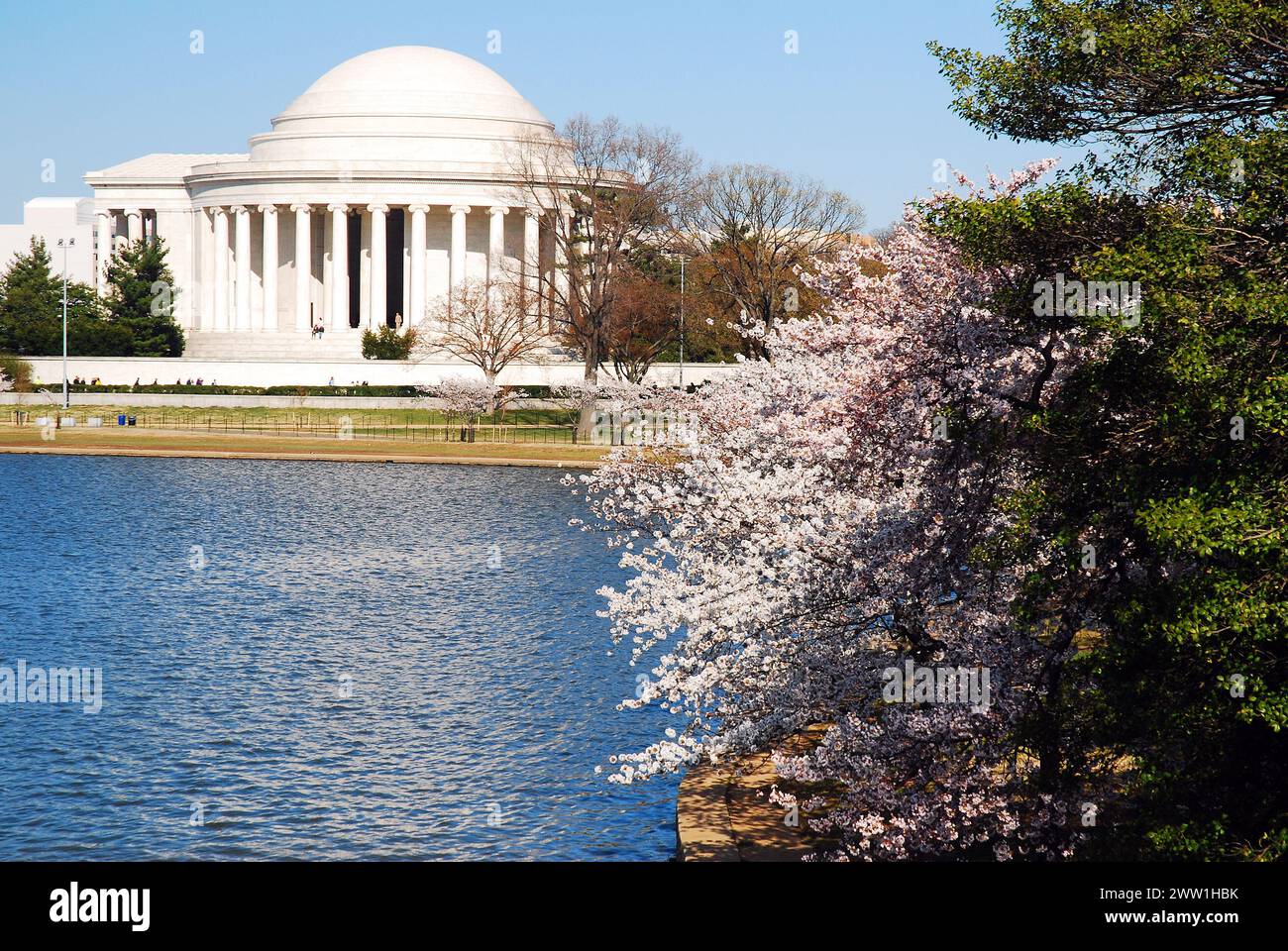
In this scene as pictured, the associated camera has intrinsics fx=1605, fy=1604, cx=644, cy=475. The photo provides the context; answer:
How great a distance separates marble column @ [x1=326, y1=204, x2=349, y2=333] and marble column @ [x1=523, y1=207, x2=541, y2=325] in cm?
1193

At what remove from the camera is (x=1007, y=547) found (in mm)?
12055

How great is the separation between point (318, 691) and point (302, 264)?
86263mm

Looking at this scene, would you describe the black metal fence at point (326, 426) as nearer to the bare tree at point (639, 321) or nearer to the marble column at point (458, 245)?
the bare tree at point (639, 321)

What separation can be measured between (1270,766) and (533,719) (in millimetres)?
12737

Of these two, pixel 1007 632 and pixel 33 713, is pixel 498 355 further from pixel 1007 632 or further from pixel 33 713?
pixel 1007 632

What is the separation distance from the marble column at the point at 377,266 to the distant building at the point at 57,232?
157 feet

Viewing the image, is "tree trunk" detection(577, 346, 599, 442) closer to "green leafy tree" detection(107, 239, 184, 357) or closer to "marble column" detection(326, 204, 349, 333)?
"marble column" detection(326, 204, 349, 333)

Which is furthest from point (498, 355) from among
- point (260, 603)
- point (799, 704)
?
point (799, 704)

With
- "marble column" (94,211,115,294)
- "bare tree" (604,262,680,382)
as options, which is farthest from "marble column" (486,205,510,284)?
"marble column" (94,211,115,294)

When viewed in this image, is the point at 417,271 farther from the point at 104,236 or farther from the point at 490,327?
the point at 104,236

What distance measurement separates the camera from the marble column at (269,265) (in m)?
106

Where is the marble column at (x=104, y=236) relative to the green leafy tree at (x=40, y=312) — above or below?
above

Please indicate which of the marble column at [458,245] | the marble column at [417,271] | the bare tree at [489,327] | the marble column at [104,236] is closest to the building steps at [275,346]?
the marble column at [417,271]

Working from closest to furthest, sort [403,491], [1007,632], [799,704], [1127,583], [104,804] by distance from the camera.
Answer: [1127,583] → [1007,632] → [799,704] → [104,804] → [403,491]
